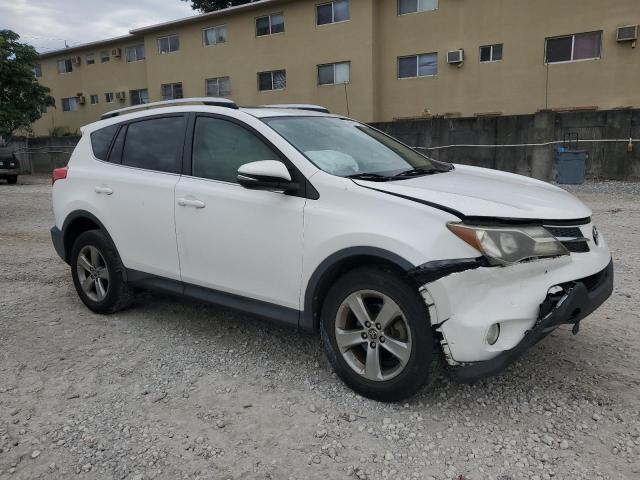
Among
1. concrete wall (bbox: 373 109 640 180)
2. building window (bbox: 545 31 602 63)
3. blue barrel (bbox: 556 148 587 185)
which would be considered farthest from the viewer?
building window (bbox: 545 31 602 63)

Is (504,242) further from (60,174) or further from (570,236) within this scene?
(60,174)

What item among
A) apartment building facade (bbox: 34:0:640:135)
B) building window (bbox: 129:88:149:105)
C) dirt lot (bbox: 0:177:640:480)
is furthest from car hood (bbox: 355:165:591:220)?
building window (bbox: 129:88:149:105)

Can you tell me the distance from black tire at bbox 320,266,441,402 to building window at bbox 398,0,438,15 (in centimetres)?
1920

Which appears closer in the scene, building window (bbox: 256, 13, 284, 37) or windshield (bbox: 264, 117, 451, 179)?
windshield (bbox: 264, 117, 451, 179)

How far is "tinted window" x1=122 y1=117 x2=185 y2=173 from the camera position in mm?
4031

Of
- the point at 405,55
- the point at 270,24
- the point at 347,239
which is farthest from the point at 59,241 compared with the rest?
the point at 270,24

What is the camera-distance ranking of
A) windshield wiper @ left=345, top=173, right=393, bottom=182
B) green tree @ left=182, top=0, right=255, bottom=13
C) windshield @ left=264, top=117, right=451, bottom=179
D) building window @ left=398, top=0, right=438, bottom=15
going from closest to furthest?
windshield wiper @ left=345, top=173, right=393, bottom=182 → windshield @ left=264, top=117, right=451, bottom=179 → building window @ left=398, top=0, right=438, bottom=15 → green tree @ left=182, top=0, right=255, bottom=13

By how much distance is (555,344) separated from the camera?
374cm

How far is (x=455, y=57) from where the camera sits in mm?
19250

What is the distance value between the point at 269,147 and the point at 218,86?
23.6 m

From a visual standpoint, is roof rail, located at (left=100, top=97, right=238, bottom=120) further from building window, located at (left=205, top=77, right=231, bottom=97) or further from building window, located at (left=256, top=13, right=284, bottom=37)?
building window, located at (left=205, top=77, right=231, bottom=97)

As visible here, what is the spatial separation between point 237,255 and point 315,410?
45.1 inches

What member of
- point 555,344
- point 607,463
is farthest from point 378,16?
point 607,463

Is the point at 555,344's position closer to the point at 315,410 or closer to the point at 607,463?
the point at 607,463
